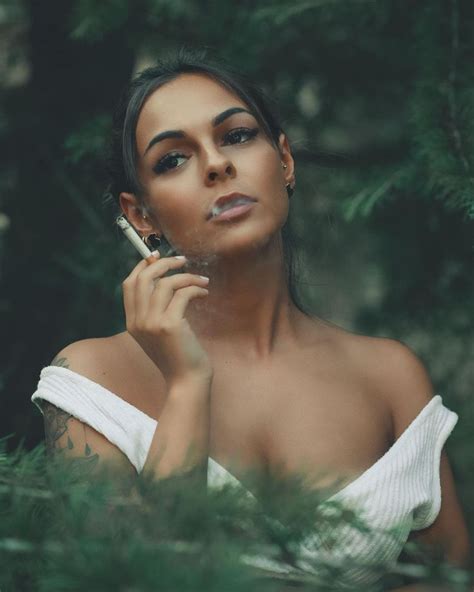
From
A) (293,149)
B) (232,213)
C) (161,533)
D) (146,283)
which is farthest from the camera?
(293,149)

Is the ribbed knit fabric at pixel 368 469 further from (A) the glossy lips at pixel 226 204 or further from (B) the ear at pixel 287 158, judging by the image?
(B) the ear at pixel 287 158

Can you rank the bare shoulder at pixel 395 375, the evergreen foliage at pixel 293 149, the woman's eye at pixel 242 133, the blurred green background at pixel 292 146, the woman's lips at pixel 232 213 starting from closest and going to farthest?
the woman's lips at pixel 232 213, the woman's eye at pixel 242 133, the bare shoulder at pixel 395 375, the evergreen foliage at pixel 293 149, the blurred green background at pixel 292 146

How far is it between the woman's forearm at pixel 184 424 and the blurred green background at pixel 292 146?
2.48 feet

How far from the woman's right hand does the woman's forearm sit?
0.02m

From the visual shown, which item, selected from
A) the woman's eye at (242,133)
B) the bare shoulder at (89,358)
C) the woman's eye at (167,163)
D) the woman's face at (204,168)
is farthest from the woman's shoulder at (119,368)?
the woman's eye at (242,133)

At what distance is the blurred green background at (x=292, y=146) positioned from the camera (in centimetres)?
223

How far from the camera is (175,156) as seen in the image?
172 centimetres

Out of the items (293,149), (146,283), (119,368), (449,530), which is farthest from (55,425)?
(293,149)

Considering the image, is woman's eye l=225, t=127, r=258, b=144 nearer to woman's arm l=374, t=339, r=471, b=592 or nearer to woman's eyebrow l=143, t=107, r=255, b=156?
woman's eyebrow l=143, t=107, r=255, b=156

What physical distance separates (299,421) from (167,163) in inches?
20.5

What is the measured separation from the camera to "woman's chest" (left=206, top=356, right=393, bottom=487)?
167cm

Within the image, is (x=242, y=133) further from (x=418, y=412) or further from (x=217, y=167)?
(x=418, y=412)

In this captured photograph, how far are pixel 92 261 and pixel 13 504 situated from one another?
146 cm

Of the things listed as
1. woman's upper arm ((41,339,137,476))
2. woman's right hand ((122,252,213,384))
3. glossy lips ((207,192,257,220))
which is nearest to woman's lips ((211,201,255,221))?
glossy lips ((207,192,257,220))
